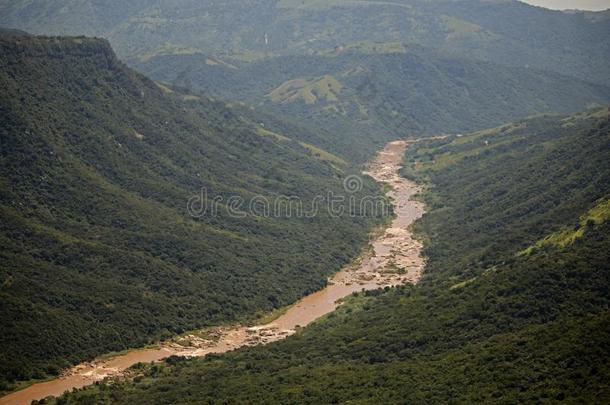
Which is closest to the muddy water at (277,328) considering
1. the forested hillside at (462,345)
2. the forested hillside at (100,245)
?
the forested hillside at (100,245)

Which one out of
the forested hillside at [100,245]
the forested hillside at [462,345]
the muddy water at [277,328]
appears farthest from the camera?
the forested hillside at [100,245]

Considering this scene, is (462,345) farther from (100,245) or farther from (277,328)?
(100,245)

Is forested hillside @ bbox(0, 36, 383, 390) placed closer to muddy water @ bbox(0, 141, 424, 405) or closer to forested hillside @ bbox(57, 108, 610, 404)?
muddy water @ bbox(0, 141, 424, 405)

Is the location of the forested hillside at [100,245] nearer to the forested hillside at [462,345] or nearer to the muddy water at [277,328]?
the muddy water at [277,328]

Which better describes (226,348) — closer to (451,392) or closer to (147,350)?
(147,350)

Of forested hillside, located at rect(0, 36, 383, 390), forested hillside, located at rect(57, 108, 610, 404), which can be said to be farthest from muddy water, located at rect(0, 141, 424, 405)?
forested hillside, located at rect(57, 108, 610, 404)

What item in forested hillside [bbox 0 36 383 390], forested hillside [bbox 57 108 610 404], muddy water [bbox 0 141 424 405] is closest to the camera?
forested hillside [bbox 57 108 610 404]
